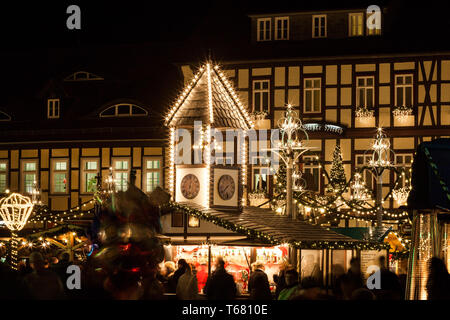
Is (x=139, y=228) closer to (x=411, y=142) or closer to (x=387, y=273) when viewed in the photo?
(x=387, y=273)

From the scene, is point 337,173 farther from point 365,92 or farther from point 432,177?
point 432,177

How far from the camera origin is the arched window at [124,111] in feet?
119

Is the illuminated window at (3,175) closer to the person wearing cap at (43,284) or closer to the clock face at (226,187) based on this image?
the clock face at (226,187)

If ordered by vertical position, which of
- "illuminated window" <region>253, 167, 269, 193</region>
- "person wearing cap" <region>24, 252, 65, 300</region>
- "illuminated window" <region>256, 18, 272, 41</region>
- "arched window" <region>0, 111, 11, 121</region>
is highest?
"illuminated window" <region>256, 18, 272, 41</region>

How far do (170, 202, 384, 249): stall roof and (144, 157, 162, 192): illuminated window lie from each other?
18208 mm

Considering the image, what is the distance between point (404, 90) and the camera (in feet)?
105

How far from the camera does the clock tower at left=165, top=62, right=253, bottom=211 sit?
16.5m

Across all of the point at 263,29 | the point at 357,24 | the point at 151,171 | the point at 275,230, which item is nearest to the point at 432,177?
the point at 275,230

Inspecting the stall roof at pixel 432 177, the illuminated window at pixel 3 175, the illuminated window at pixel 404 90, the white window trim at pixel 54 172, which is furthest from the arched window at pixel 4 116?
the stall roof at pixel 432 177

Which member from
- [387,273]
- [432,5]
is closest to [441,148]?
[387,273]

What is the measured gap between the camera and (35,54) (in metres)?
40.2

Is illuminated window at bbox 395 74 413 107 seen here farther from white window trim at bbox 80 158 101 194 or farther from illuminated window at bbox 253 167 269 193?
white window trim at bbox 80 158 101 194

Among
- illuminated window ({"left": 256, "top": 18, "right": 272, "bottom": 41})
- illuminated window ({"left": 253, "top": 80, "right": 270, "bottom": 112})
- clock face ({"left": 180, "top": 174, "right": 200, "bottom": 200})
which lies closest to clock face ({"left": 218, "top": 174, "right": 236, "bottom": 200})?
clock face ({"left": 180, "top": 174, "right": 200, "bottom": 200})

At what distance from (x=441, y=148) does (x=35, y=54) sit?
31155 mm
